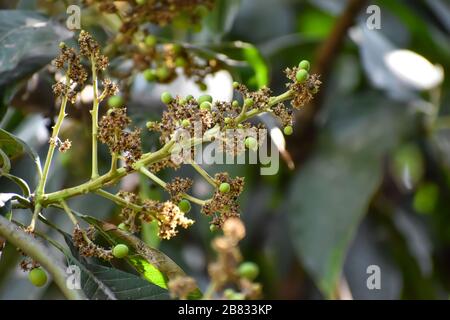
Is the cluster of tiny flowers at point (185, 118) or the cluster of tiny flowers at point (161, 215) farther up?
the cluster of tiny flowers at point (185, 118)

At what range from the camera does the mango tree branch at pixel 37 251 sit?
33.4 inches

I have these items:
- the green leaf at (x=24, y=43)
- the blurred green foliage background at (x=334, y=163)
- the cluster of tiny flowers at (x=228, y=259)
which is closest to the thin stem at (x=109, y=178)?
the cluster of tiny flowers at (x=228, y=259)

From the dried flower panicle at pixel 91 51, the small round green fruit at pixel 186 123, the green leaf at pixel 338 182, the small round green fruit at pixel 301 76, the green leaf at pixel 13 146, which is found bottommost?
the green leaf at pixel 338 182

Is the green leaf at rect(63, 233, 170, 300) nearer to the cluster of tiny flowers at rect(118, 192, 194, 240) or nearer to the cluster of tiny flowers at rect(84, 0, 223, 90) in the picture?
the cluster of tiny flowers at rect(118, 192, 194, 240)

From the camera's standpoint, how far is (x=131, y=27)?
4.53ft

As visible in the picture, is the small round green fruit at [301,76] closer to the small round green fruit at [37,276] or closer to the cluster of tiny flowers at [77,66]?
the cluster of tiny flowers at [77,66]

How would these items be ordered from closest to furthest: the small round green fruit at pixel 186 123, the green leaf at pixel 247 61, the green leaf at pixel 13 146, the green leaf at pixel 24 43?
the small round green fruit at pixel 186 123 < the green leaf at pixel 13 146 < the green leaf at pixel 24 43 < the green leaf at pixel 247 61

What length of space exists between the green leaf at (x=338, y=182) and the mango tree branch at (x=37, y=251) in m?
1.08

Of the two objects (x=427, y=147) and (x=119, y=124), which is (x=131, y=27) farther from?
(x=427, y=147)

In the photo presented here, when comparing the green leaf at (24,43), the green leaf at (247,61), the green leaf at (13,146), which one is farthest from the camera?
the green leaf at (247,61)

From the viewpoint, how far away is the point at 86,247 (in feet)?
3.24

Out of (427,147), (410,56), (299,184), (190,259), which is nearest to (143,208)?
(299,184)

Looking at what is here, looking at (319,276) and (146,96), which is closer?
(146,96)

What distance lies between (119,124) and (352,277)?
157 centimetres
